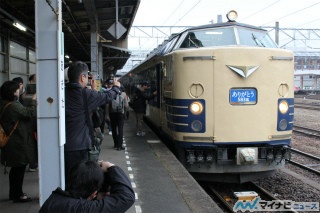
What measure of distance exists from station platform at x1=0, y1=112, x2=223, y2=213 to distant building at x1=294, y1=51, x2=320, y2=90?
55.1 metres

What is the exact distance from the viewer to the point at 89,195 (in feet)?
6.92

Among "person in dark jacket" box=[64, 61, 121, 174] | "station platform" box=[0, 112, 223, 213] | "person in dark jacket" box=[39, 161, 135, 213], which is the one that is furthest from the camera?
"station platform" box=[0, 112, 223, 213]

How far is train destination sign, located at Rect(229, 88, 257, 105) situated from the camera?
628cm

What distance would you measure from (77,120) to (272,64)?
3688 millimetres

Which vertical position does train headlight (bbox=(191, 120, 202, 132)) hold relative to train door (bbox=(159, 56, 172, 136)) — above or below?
below

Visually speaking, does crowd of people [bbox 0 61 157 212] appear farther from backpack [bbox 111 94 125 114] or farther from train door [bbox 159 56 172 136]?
backpack [bbox 111 94 125 114]

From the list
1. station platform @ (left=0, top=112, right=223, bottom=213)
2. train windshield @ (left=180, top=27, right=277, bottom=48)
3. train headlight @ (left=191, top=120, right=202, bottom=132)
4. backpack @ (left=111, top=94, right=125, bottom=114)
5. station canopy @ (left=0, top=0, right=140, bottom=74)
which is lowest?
station platform @ (left=0, top=112, right=223, bottom=213)

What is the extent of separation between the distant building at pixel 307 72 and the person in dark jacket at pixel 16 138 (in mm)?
58360

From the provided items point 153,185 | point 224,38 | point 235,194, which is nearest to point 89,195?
point 153,185

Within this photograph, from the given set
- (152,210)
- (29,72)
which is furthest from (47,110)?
(29,72)

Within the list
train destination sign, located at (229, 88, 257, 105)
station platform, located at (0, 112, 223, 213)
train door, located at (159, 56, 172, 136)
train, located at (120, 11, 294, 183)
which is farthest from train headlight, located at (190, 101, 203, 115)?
station platform, located at (0, 112, 223, 213)

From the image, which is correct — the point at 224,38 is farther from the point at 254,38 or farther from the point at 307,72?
the point at 307,72

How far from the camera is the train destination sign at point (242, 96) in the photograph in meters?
6.28

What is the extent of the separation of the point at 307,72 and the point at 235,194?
5769 cm
